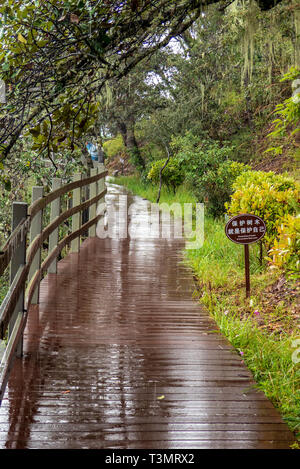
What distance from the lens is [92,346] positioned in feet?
16.9

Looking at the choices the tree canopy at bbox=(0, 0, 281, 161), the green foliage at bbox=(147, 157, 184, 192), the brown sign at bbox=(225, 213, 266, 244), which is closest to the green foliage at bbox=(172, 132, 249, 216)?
the green foliage at bbox=(147, 157, 184, 192)

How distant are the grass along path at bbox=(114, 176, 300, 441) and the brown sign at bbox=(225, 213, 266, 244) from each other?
698 mm

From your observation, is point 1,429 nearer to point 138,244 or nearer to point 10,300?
point 10,300

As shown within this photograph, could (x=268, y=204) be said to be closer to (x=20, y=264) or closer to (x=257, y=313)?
(x=257, y=313)

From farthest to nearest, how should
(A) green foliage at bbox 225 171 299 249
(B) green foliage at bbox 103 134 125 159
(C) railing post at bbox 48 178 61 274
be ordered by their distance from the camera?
1. (B) green foliage at bbox 103 134 125 159
2. (A) green foliage at bbox 225 171 299 249
3. (C) railing post at bbox 48 178 61 274

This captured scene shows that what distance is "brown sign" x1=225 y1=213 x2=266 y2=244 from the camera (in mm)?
6859

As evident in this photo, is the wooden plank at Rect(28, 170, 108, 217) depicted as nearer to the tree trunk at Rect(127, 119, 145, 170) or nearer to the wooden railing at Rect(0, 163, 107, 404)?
the wooden railing at Rect(0, 163, 107, 404)

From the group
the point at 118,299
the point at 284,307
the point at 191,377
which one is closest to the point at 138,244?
the point at 118,299

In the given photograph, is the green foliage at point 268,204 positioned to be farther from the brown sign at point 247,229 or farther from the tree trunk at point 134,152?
the tree trunk at point 134,152

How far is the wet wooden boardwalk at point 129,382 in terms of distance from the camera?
11.5ft

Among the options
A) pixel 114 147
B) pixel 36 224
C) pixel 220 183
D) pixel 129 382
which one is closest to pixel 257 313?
pixel 129 382

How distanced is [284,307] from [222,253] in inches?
113

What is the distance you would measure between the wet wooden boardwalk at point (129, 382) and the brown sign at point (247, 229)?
0.99 meters

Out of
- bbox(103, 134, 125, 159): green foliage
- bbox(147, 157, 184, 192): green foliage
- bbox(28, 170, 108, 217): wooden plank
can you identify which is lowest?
bbox(28, 170, 108, 217): wooden plank
